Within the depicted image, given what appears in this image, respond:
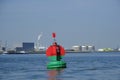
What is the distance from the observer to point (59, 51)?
68.0 m

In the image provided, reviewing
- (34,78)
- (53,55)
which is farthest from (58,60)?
(34,78)

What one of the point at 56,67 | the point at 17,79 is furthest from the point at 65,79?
the point at 56,67

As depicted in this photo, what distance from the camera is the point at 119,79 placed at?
161 ft

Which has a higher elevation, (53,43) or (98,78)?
(53,43)

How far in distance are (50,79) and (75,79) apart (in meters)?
2.91

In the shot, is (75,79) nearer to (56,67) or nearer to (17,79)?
(17,79)

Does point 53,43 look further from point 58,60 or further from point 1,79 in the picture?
point 1,79

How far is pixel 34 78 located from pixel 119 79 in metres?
10.0

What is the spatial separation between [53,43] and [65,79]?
64.8 ft

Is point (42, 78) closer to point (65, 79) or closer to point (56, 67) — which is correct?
point (65, 79)

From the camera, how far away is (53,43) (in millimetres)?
69562

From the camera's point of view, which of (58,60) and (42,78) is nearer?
(42,78)

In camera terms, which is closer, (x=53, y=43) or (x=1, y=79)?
(x=1, y=79)

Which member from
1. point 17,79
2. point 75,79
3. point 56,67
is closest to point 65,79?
point 75,79
